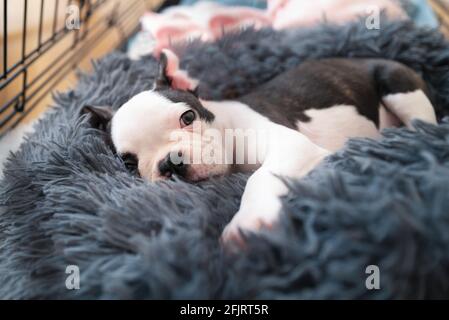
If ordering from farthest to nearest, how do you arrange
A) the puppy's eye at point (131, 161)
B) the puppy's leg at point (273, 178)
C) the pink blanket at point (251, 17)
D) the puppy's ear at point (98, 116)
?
1. the pink blanket at point (251, 17)
2. the puppy's ear at point (98, 116)
3. the puppy's eye at point (131, 161)
4. the puppy's leg at point (273, 178)

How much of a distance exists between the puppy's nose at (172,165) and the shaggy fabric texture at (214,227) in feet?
0.20

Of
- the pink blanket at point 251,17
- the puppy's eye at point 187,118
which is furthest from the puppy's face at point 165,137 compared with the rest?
the pink blanket at point 251,17

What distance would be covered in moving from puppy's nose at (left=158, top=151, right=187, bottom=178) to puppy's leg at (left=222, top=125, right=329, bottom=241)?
18cm

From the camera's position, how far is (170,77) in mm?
1293

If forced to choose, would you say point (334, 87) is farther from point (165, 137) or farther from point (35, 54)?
point (35, 54)

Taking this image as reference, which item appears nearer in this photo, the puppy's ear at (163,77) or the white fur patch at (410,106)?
the puppy's ear at (163,77)

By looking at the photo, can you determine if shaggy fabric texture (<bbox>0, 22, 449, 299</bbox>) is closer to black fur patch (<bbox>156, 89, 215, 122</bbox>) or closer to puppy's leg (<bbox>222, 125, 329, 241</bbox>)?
puppy's leg (<bbox>222, 125, 329, 241</bbox>)

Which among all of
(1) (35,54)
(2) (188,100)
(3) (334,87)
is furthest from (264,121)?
Result: (1) (35,54)

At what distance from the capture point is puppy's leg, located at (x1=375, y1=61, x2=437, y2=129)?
1.40 meters

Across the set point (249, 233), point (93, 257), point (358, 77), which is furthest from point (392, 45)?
point (93, 257)

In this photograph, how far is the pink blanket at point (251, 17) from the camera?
1807 mm

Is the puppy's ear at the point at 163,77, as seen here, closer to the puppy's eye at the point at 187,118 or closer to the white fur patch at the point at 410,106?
the puppy's eye at the point at 187,118

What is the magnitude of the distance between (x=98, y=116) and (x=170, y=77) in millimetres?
249
